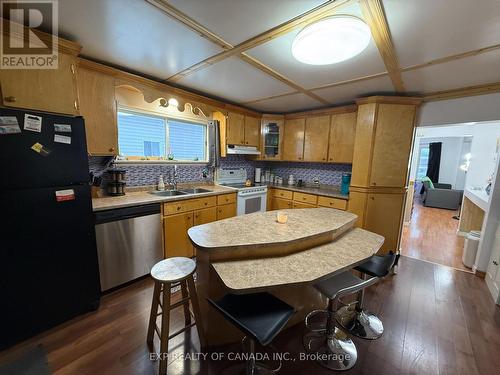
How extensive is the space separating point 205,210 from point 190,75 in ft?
5.71

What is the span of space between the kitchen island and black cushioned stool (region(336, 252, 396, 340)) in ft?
0.56

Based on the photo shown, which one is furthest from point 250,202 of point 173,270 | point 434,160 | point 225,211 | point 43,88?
point 434,160

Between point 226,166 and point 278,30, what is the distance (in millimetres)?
2689

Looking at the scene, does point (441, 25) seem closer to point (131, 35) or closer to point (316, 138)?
point (131, 35)

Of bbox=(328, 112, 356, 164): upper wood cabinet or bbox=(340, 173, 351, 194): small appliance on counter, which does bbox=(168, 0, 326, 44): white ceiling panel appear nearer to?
bbox=(328, 112, 356, 164): upper wood cabinet

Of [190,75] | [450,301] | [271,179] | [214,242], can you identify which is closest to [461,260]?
[450,301]

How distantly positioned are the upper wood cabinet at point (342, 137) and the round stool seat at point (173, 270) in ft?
9.50

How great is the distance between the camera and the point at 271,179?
4613 mm

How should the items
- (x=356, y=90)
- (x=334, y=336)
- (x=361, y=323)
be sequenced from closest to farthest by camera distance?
1. (x=334, y=336)
2. (x=361, y=323)
3. (x=356, y=90)

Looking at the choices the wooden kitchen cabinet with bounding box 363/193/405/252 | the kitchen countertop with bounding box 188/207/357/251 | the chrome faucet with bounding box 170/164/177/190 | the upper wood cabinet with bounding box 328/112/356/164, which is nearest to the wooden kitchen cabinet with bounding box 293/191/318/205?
the upper wood cabinet with bounding box 328/112/356/164

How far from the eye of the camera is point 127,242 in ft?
7.33

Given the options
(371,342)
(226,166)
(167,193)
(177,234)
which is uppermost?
(226,166)

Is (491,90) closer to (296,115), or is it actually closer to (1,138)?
(296,115)

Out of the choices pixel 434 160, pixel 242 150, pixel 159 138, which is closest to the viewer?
pixel 159 138
